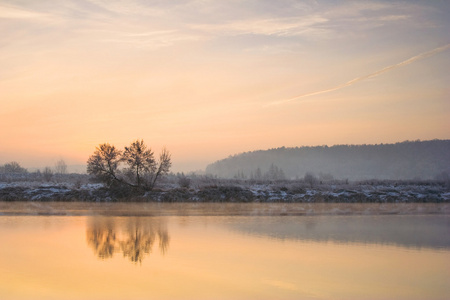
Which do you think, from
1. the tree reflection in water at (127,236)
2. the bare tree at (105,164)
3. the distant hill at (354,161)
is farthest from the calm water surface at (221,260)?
the distant hill at (354,161)

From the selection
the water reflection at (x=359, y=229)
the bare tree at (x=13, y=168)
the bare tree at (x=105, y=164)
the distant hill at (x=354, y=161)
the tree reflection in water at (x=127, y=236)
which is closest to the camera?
the tree reflection in water at (x=127, y=236)

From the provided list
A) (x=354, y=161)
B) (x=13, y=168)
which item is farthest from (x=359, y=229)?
(x=354, y=161)

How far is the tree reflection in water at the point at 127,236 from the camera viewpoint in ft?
42.9

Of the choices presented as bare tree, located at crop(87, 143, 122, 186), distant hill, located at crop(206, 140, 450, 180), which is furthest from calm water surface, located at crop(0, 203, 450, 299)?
distant hill, located at crop(206, 140, 450, 180)

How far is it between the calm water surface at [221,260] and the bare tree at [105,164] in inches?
547

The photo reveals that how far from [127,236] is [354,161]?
479ft

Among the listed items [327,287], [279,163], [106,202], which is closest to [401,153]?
[279,163]

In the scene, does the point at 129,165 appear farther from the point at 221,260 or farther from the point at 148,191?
the point at 221,260

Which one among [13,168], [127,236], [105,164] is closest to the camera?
[127,236]

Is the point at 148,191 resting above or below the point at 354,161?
below

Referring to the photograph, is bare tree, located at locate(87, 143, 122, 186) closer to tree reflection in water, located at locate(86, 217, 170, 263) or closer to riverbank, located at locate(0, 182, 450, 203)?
riverbank, located at locate(0, 182, 450, 203)

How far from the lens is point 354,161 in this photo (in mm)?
155375

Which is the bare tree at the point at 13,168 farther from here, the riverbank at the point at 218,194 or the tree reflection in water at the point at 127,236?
the tree reflection in water at the point at 127,236

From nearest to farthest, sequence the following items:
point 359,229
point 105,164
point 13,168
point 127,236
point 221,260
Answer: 1. point 221,260
2. point 127,236
3. point 359,229
4. point 105,164
5. point 13,168
